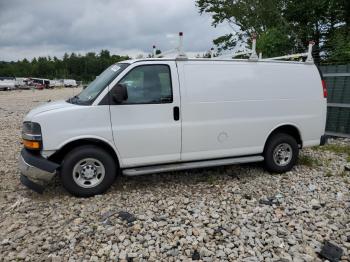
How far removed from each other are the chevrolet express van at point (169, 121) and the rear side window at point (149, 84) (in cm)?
2

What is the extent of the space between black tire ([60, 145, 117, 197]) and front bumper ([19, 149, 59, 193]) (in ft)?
0.61

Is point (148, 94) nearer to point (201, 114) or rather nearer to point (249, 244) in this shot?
point (201, 114)

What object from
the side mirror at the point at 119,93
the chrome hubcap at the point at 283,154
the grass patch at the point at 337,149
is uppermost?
the side mirror at the point at 119,93

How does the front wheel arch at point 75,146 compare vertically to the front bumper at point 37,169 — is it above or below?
above

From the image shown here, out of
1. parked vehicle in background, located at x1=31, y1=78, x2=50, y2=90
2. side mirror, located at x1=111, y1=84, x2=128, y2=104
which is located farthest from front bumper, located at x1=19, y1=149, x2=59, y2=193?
parked vehicle in background, located at x1=31, y1=78, x2=50, y2=90

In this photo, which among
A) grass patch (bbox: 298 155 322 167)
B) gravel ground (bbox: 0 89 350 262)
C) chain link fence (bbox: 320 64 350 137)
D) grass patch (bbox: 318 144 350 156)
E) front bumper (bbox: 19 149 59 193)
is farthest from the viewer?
chain link fence (bbox: 320 64 350 137)

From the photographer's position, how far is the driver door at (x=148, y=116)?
5.14 m

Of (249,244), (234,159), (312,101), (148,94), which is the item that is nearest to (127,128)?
(148,94)

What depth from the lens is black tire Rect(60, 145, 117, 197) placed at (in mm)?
4965

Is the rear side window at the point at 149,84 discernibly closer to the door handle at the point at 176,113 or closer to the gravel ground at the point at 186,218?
the door handle at the point at 176,113

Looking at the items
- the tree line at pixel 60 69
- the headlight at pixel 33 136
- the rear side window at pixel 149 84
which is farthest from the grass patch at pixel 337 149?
the tree line at pixel 60 69

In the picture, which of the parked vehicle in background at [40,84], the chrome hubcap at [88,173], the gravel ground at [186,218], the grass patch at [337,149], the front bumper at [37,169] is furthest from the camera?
the parked vehicle in background at [40,84]

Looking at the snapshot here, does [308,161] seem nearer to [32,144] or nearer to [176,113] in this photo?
[176,113]

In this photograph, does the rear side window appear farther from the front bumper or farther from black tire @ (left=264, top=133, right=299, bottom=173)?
black tire @ (left=264, top=133, right=299, bottom=173)
